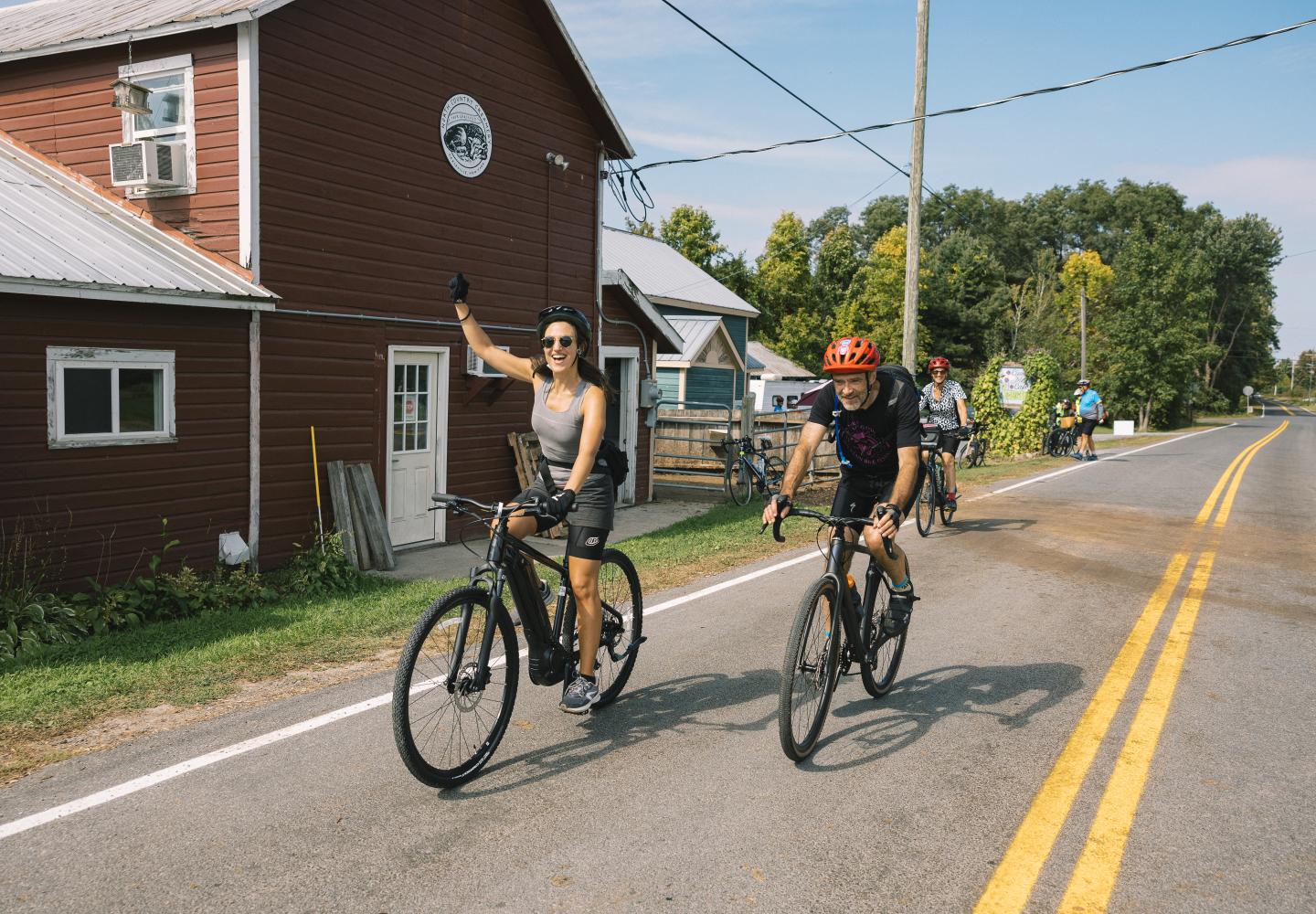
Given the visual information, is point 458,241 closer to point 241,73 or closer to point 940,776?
point 241,73

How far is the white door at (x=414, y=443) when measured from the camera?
478 inches

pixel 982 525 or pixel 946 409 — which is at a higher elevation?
pixel 946 409

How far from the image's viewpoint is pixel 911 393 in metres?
5.46

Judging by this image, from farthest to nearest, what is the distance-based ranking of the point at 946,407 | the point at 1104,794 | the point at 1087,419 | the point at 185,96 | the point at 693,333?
the point at 693,333 → the point at 1087,419 → the point at 946,407 → the point at 185,96 → the point at 1104,794

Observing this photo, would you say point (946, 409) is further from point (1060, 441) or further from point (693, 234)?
point (693, 234)

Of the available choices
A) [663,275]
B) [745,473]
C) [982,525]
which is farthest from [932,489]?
[663,275]

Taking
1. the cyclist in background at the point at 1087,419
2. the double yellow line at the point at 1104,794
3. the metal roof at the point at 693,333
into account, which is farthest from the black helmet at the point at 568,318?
the metal roof at the point at 693,333

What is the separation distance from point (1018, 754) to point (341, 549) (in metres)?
7.76

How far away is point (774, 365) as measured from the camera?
47.7 m

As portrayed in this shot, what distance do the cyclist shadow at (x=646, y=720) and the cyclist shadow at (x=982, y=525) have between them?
7097 mm

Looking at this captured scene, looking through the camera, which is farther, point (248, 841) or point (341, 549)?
point (341, 549)

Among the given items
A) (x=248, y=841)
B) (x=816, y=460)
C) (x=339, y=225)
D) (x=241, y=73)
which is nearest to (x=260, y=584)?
(x=339, y=225)

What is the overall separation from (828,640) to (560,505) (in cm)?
157

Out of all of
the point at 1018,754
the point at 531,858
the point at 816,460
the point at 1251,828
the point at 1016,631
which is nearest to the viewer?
the point at 531,858
